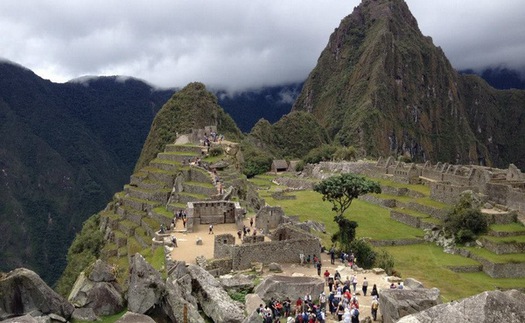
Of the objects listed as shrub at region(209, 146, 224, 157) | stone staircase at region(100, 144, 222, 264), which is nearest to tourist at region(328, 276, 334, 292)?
stone staircase at region(100, 144, 222, 264)

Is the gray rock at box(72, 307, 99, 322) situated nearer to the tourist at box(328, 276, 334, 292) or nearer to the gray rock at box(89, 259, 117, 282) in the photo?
the gray rock at box(89, 259, 117, 282)

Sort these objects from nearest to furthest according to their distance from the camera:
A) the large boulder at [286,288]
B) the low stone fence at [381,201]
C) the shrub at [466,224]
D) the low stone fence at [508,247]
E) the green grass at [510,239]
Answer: the large boulder at [286,288]
the low stone fence at [508,247]
the green grass at [510,239]
the shrub at [466,224]
the low stone fence at [381,201]

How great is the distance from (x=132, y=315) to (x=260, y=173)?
81952 mm

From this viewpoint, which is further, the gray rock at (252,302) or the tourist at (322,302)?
the tourist at (322,302)

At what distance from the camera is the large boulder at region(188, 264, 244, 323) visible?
542 inches

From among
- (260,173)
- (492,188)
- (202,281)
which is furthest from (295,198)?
(202,281)

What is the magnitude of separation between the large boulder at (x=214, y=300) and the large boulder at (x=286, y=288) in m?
1.18

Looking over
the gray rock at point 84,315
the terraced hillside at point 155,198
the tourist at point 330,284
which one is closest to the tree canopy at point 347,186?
the terraced hillside at point 155,198

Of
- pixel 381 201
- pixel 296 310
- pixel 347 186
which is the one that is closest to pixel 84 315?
pixel 296 310

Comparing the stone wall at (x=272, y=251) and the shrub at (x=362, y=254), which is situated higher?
the stone wall at (x=272, y=251)

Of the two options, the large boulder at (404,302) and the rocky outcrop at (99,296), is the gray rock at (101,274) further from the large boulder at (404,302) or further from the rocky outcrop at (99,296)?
the large boulder at (404,302)

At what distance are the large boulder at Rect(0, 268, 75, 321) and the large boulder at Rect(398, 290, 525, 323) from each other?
1040cm

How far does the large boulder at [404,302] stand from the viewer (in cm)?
1327

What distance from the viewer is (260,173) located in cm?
9469
